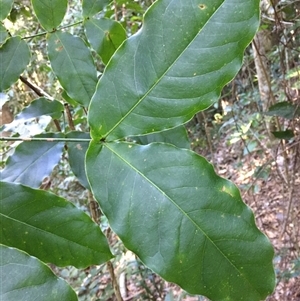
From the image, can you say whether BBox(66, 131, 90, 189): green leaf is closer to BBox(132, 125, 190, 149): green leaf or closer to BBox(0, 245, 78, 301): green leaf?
BBox(132, 125, 190, 149): green leaf

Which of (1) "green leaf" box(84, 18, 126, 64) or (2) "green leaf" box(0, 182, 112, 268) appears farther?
(1) "green leaf" box(84, 18, 126, 64)

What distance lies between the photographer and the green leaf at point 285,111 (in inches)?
55.1

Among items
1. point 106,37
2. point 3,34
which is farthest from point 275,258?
point 3,34

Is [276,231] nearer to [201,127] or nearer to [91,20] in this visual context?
[201,127]

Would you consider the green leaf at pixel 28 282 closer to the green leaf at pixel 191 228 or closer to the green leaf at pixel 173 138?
the green leaf at pixel 191 228

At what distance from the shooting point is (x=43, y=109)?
890 mm

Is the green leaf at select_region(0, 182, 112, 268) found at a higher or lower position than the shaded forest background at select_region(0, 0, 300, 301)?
higher

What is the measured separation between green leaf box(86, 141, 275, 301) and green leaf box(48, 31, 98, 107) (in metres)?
0.29

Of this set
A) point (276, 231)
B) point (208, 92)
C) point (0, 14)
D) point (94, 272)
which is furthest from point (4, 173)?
point (276, 231)

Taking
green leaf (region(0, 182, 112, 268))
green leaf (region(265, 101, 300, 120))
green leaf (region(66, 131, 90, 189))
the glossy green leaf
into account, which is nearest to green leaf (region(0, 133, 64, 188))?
green leaf (region(66, 131, 90, 189))

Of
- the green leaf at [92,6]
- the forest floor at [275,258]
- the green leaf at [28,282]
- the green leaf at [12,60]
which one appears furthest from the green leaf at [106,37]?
the forest floor at [275,258]

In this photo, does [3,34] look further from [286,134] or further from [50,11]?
[286,134]

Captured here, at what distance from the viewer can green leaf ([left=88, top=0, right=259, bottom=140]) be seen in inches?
18.3

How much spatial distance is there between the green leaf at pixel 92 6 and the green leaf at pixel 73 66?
0.07 metres
